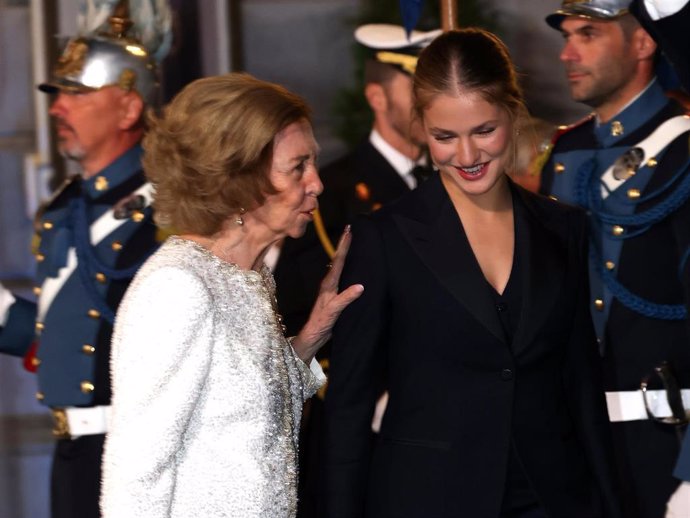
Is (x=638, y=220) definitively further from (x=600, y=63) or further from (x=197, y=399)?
(x=197, y=399)

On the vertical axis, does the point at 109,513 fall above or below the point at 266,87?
below

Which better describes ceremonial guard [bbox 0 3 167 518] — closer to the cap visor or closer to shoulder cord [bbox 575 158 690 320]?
the cap visor

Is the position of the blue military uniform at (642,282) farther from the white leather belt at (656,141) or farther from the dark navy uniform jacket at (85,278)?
the dark navy uniform jacket at (85,278)

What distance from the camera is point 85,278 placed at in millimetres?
3279

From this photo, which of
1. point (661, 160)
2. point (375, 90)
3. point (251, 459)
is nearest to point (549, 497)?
point (251, 459)

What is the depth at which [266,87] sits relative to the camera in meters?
2.21

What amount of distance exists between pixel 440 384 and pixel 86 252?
124cm

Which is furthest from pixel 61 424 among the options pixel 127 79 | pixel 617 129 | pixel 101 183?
pixel 617 129

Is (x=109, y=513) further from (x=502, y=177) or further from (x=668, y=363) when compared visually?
(x=668, y=363)

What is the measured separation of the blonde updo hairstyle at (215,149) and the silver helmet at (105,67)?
1.30 m

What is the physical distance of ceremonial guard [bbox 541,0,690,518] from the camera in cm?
308

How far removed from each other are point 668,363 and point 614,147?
559mm

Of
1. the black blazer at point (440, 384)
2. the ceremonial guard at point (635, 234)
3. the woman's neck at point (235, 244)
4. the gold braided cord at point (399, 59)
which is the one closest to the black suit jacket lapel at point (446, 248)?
the black blazer at point (440, 384)

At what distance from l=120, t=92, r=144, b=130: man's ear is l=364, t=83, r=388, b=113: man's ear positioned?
3.42 feet
